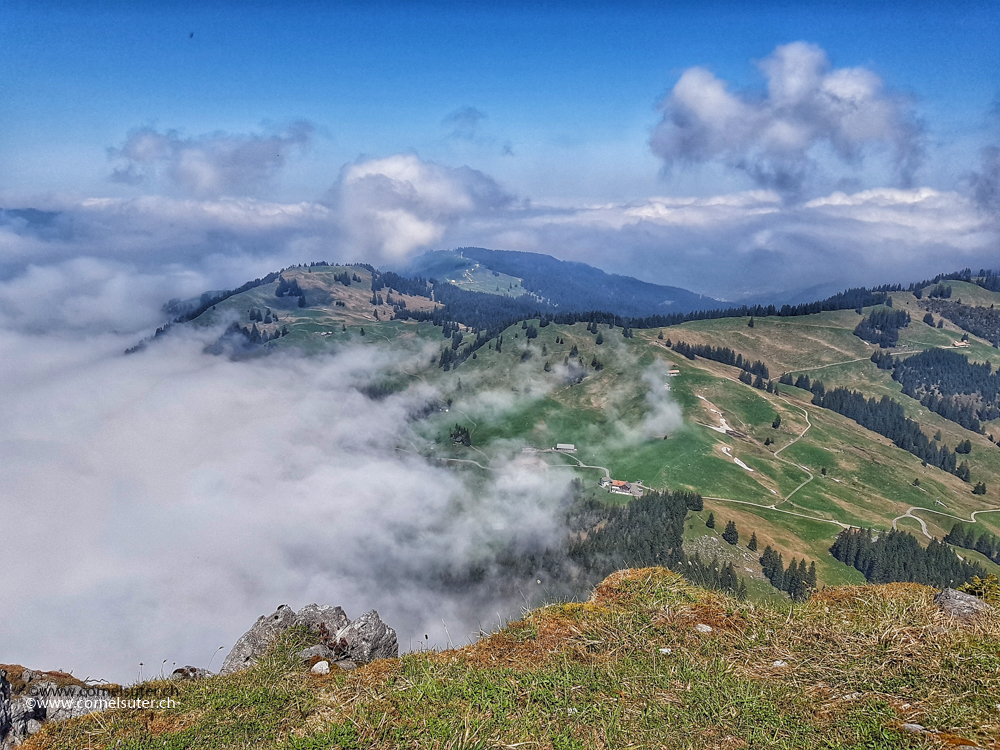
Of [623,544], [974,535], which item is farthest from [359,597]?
[974,535]

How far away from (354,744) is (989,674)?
13594mm

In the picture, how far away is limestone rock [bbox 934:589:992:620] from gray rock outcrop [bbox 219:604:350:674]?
18929 millimetres

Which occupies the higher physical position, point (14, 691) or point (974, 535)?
point (14, 691)

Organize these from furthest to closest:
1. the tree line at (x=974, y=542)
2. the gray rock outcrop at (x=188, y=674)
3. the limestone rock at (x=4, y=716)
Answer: the tree line at (x=974, y=542) < the gray rock outcrop at (x=188, y=674) < the limestone rock at (x=4, y=716)

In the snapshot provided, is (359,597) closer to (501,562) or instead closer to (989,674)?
(501,562)

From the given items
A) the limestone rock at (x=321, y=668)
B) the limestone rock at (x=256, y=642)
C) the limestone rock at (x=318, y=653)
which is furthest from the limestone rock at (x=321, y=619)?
the limestone rock at (x=321, y=668)

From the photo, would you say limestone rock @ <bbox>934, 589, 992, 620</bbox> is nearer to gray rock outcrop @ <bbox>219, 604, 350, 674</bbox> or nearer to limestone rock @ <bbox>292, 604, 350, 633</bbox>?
gray rock outcrop @ <bbox>219, 604, 350, 674</bbox>

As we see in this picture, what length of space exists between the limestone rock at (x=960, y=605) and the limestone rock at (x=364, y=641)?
57.2ft

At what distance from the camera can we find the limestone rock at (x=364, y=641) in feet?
54.4

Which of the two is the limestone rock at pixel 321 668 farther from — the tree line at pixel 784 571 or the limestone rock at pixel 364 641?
the tree line at pixel 784 571

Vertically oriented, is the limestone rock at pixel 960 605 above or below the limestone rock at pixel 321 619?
above

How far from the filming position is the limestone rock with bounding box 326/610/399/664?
54.4 feet

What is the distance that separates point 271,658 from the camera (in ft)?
49.2

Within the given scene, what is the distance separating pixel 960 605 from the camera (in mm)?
14328
